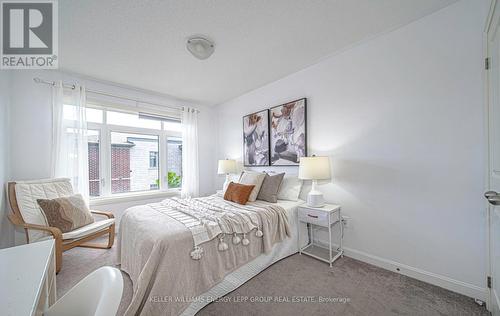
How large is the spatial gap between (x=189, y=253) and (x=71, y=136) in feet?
9.22

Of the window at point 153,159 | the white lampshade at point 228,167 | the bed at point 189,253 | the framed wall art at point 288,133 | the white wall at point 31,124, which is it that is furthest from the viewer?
the window at point 153,159

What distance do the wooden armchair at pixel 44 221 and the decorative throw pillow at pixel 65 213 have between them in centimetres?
8

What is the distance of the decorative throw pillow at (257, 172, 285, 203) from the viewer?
2.60m

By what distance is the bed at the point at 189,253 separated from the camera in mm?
1321

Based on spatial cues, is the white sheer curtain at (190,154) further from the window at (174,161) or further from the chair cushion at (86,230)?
the chair cushion at (86,230)

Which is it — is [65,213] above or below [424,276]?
above

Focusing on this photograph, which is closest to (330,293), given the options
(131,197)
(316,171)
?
(316,171)

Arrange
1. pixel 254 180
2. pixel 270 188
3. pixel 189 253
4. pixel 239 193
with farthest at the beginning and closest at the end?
pixel 254 180 → pixel 270 188 → pixel 239 193 → pixel 189 253

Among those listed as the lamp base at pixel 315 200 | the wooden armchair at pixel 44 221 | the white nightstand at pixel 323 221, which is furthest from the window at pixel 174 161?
the lamp base at pixel 315 200

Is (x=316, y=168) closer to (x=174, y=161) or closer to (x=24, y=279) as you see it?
(x=24, y=279)

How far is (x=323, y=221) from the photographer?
6.96ft

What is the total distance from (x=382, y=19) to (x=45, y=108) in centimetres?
436

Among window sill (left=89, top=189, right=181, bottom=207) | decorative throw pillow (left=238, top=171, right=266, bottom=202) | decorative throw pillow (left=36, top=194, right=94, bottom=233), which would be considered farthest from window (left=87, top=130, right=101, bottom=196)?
Answer: decorative throw pillow (left=238, top=171, right=266, bottom=202)

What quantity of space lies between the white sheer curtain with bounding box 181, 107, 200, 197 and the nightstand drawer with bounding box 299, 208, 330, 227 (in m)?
2.47
